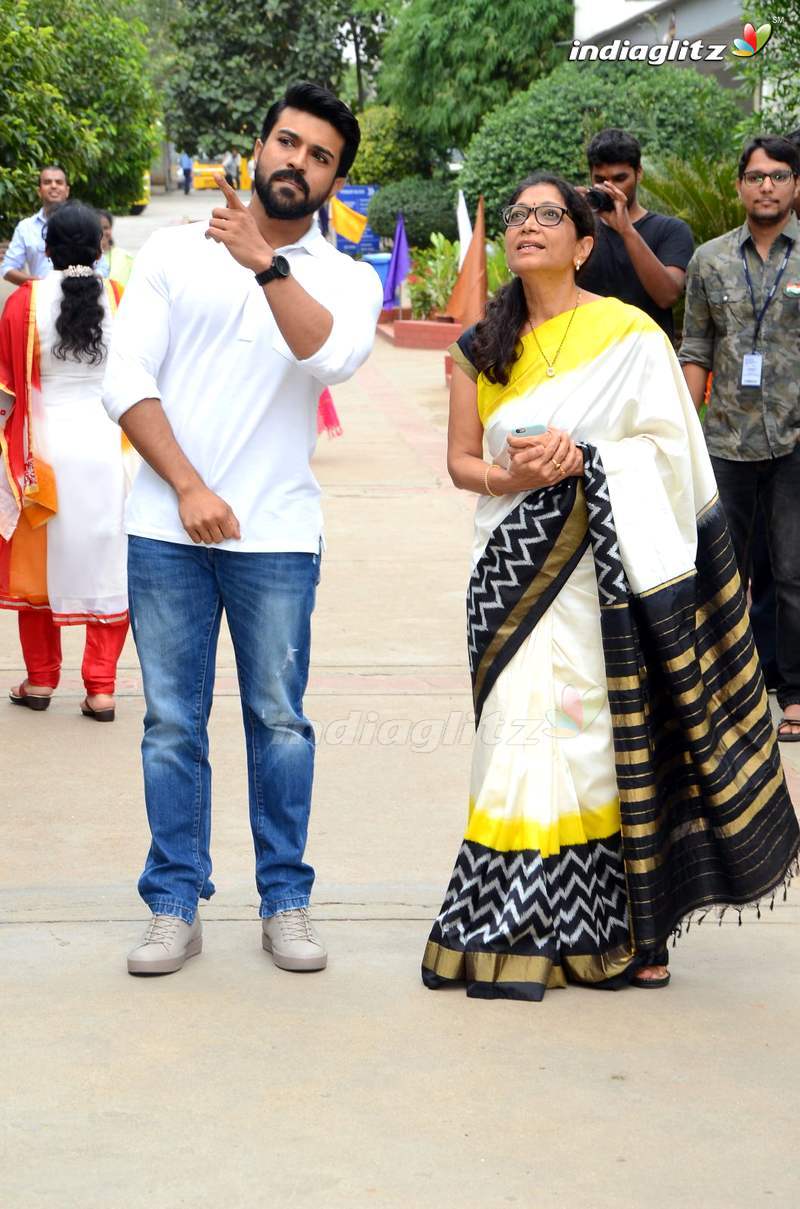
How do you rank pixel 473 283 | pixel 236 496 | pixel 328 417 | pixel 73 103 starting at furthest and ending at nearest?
pixel 73 103
pixel 473 283
pixel 328 417
pixel 236 496

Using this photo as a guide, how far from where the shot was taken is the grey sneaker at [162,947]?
3867 millimetres

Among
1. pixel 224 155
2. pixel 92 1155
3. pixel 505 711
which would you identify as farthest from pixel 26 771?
pixel 224 155

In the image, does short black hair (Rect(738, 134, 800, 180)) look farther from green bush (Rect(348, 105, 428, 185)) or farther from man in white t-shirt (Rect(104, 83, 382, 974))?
green bush (Rect(348, 105, 428, 185))

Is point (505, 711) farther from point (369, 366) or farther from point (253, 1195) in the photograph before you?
point (369, 366)

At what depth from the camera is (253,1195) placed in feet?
9.55

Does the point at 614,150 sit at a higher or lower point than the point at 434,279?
higher

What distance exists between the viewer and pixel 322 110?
3771 mm

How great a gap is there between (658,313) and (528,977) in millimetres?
3234

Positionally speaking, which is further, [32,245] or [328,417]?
[328,417]

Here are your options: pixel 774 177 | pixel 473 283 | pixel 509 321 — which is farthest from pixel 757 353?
pixel 473 283

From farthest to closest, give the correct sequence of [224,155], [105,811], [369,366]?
[224,155] → [369,366] → [105,811]

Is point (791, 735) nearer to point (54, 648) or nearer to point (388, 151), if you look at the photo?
point (54, 648)

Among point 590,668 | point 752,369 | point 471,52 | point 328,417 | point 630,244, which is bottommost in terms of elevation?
point 328,417

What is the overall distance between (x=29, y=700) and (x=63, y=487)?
2.61 ft
